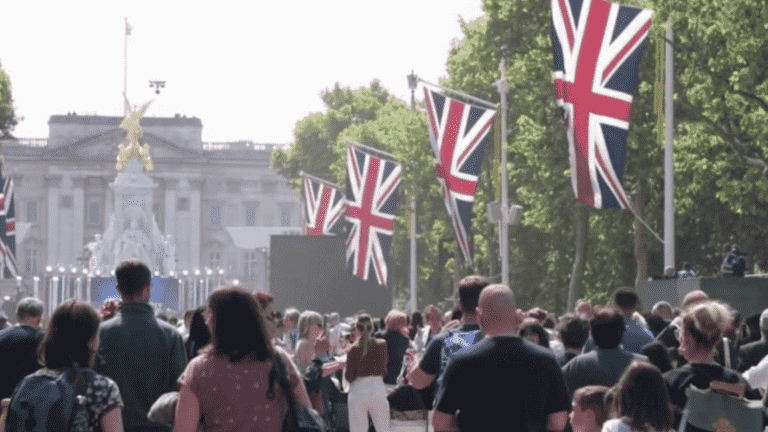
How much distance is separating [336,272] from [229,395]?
4494 cm

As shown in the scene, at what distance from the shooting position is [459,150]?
3073 centimetres

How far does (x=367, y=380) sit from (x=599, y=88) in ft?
27.3

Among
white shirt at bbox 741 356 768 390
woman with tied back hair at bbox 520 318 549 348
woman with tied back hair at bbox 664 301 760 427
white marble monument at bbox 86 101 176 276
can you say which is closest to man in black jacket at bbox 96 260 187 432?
woman with tied back hair at bbox 664 301 760 427

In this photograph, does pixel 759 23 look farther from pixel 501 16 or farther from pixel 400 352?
pixel 400 352

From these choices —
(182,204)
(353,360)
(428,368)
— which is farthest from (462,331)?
(182,204)

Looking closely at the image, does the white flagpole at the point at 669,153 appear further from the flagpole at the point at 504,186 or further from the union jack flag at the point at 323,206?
the union jack flag at the point at 323,206

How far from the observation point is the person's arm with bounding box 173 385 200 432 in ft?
20.6

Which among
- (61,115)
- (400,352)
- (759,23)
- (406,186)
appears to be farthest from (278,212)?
(400,352)

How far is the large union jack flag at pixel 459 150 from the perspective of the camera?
3041 centimetres

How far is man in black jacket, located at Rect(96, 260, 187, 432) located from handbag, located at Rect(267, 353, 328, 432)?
81.8 inches

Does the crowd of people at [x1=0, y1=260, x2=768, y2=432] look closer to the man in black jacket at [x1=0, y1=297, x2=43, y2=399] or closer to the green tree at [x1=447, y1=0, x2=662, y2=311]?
the man in black jacket at [x1=0, y1=297, x2=43, y2=399]

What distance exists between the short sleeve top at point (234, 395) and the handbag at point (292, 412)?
2 centimetres

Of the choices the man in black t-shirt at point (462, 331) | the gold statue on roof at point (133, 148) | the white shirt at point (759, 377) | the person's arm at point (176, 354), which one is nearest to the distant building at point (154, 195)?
the gold statue on roof at point (133, 148)

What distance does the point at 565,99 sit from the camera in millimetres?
21078
